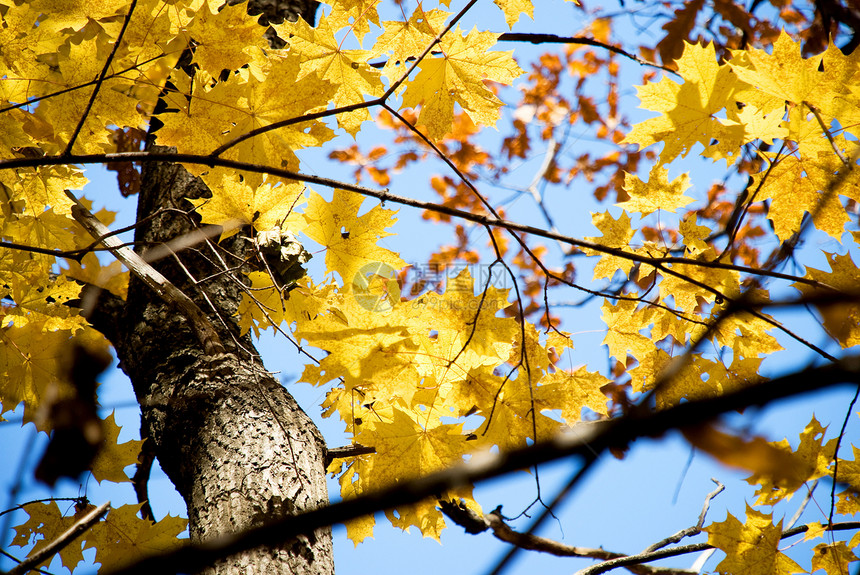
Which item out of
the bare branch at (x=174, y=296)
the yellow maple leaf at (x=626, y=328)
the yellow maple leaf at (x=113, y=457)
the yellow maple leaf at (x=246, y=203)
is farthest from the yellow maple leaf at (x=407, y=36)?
the yellow maple leaf at (x=113, y=457)

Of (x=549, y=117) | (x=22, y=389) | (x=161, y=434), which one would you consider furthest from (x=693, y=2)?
(x=549, y=117)

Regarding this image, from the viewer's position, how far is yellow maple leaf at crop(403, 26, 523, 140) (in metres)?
1.52

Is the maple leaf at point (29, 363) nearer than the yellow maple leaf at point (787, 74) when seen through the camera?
No

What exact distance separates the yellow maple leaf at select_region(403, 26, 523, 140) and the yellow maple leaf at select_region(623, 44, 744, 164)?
0.39 meters

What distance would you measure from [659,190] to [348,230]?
977mm

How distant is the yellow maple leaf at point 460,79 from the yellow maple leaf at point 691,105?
0.39 m

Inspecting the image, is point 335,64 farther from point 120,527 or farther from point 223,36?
point 120,527

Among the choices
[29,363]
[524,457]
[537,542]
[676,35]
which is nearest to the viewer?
[524,457]

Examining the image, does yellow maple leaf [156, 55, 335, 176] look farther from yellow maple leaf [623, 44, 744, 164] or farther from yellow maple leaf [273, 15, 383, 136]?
yellow maple leaf [623, 44, 744, 164]

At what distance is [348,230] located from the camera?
4.83 ft

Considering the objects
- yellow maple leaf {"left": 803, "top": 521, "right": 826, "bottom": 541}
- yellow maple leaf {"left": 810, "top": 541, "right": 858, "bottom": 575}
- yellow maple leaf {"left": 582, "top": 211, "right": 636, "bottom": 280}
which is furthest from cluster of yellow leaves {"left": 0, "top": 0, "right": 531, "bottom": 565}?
yellow maple leaf {"left": 810, "top": 541, "right": 858, "bottom": 575}

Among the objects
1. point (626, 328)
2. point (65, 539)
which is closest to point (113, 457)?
point (65, 539)

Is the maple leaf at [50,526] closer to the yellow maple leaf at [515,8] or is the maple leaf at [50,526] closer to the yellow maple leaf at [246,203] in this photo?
the yellow maple leaf at [246,203]

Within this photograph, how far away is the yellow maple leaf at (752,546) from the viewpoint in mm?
1624
